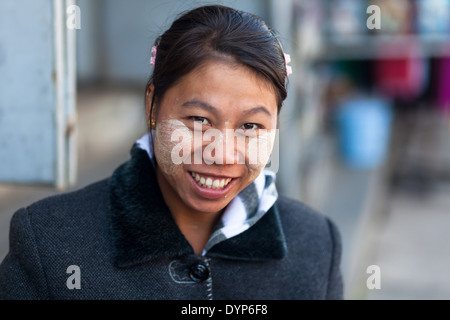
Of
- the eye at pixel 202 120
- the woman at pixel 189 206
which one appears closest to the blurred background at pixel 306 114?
the woman at pixel 189 206

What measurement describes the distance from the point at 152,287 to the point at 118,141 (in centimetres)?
378

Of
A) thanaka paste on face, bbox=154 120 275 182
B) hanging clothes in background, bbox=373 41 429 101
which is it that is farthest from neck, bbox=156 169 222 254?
hanging clothes in background, bbox=373 41 429 101

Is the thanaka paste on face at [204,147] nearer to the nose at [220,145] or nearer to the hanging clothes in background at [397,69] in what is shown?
the nose at [220,145]

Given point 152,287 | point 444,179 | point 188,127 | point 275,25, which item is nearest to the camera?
point 188,127

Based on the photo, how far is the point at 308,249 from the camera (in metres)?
1.62

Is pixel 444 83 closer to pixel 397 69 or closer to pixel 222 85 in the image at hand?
pixel 397 69

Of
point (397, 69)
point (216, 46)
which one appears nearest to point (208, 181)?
point (216, 46)

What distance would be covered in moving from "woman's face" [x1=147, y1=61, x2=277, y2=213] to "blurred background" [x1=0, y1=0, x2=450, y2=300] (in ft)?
1.73

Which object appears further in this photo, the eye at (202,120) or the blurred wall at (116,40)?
the blurred wall at (116,40)

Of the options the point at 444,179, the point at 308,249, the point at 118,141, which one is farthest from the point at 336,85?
the point at 308,249

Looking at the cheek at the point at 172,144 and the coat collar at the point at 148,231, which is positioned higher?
the cheek at the point at 172,144

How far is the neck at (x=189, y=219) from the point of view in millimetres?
1457
